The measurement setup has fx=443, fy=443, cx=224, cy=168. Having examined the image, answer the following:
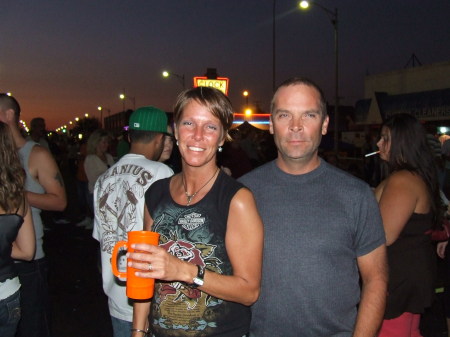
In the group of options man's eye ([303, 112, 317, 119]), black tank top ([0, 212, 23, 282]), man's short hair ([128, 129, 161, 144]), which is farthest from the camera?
man's short hair ([128, 129, 161, 144])

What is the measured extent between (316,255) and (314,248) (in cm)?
4

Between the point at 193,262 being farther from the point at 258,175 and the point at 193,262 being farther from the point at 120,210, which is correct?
the point at 120,210

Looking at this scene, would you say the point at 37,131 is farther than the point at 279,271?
Yes

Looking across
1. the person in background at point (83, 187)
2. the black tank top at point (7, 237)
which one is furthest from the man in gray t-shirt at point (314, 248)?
the person in background at point (83, 187)

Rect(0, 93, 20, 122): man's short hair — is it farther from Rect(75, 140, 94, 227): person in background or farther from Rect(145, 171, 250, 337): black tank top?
Rect(75, 140, 94, 227): person in background

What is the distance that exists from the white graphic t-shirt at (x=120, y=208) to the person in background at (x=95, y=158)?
5.49 meters

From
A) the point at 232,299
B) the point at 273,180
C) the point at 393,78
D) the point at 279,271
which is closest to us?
the point at 232,299

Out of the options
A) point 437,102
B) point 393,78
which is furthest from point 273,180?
point 393,78

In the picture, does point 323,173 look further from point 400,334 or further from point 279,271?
point 400,334

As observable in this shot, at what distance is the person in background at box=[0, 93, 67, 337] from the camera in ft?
11.5

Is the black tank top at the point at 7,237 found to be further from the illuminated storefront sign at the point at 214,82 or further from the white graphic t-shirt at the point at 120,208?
the illuminated storefront sign at the point at 214,82

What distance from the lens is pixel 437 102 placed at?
2425 centimetres

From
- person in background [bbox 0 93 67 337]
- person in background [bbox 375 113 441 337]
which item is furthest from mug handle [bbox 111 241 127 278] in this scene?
person in background [bbox 375 113 441 337]

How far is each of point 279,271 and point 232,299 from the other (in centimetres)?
34
